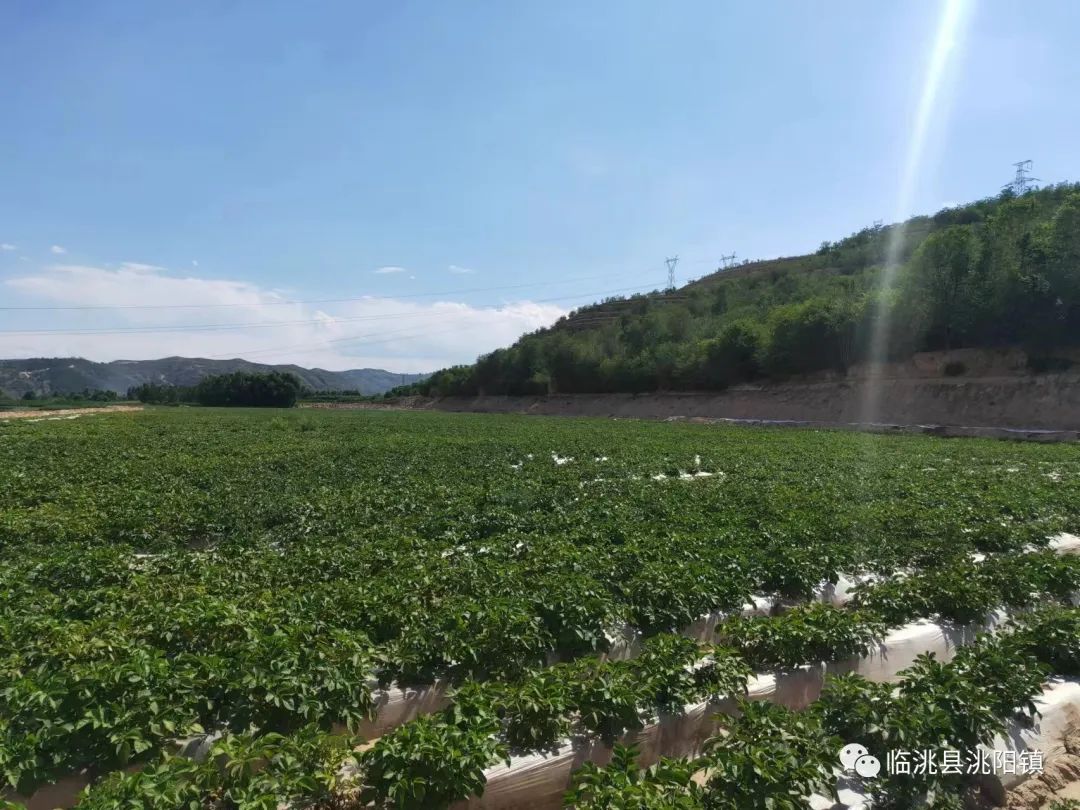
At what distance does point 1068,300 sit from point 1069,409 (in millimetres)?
6442

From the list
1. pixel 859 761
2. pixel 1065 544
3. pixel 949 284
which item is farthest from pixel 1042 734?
pixel 949 284

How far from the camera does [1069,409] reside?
3334cm

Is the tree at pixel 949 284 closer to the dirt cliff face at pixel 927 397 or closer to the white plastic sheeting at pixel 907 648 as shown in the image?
the dirt cliff face at pixel 927 397

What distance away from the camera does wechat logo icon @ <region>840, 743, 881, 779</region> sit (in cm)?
429

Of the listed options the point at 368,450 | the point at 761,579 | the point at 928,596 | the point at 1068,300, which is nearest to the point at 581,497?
the point at 761,579

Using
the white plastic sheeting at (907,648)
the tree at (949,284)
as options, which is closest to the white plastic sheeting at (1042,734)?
the white plastic sheeting at (907,648)

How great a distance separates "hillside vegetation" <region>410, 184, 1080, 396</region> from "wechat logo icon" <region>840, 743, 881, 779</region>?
41.1 metres

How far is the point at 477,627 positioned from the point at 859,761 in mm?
3089

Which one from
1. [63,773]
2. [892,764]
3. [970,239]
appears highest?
[970,239]

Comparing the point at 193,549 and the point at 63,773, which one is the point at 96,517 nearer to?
the point at 193,549

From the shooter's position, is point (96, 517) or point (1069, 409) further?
point (1069, 409)

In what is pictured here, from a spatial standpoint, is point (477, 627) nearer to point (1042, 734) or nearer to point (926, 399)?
point (1042, 734)

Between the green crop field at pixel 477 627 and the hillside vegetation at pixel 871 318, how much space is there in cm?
3005

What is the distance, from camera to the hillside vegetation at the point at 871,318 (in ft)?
120
